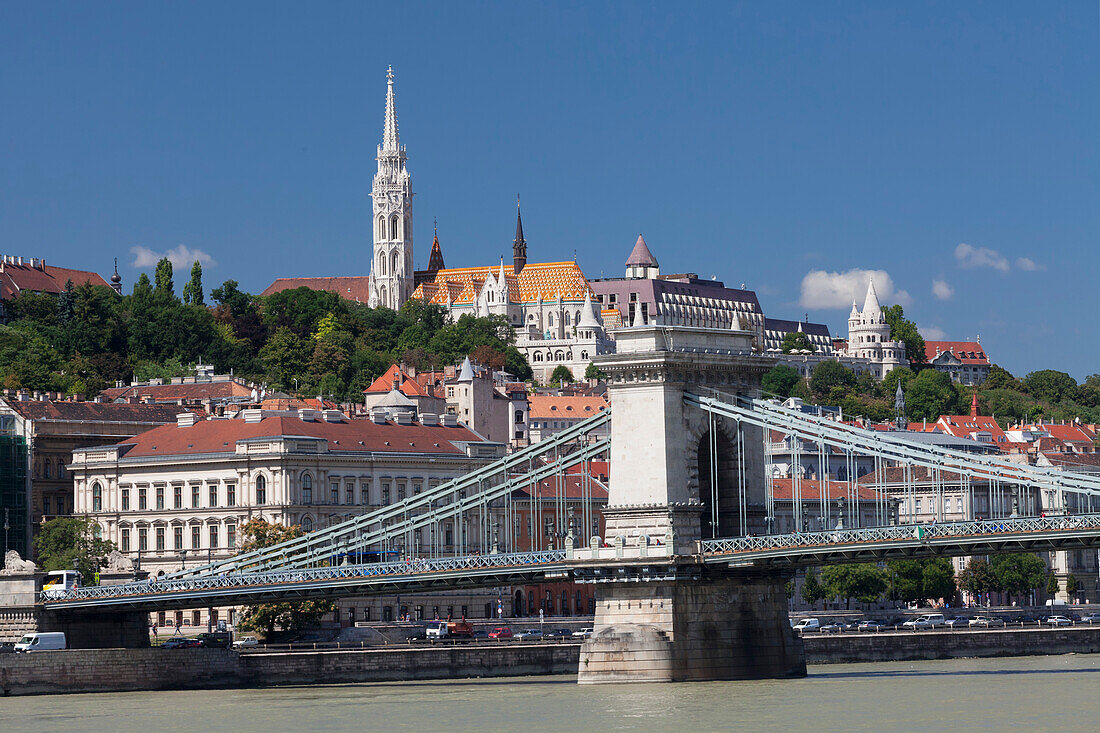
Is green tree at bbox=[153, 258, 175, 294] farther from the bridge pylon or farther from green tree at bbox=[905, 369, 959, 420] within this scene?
the bridge pylon

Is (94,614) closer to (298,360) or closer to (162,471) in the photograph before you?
(162,471)

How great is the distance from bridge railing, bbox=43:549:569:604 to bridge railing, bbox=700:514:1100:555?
4335mm

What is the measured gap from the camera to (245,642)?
70062mm

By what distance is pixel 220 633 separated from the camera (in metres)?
70.8

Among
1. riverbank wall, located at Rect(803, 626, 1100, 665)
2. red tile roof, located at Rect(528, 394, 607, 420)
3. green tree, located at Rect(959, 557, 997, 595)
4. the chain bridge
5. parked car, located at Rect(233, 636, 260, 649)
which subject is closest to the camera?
the chain bridge

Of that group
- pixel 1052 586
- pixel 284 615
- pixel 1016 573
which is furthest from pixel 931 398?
pixel 284 615

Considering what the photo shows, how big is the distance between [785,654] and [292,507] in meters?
33.9

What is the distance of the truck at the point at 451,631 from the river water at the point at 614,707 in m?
12.9

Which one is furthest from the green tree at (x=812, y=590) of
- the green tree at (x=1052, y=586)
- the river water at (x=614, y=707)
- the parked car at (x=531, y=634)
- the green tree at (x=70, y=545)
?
the river water at (x=614, y=707)

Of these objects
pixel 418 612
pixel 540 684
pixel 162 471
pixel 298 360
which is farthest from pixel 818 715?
pixel 298 360

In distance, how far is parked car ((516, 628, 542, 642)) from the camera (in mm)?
71312

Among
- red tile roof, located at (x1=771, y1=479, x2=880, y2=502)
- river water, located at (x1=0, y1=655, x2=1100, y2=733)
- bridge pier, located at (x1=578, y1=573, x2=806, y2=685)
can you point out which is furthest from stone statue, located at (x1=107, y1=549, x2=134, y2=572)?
red tile roof, located at (x1=771, y1=479, x2=880, y2=502)

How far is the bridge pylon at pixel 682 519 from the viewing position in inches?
2119

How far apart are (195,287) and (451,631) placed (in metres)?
101
